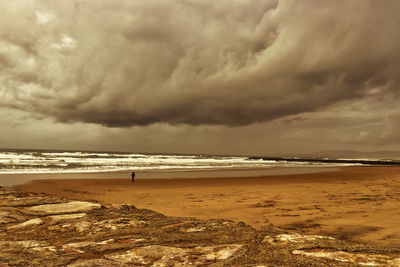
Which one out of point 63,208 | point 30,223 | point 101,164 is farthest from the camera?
point 101,164

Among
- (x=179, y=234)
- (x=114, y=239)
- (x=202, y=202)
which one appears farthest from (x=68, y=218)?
(x=202, y=202)

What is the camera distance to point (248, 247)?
14.3ft

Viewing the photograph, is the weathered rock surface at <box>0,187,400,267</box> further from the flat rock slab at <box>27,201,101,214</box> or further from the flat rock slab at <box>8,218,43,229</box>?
the flat rock slab at <box>27,201,101,214</box>

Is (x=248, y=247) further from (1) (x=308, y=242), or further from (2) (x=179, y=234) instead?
(2) (x=179, y=234)

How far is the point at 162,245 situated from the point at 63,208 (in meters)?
5.20

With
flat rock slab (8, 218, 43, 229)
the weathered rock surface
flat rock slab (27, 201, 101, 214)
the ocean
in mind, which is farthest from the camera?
the ocean

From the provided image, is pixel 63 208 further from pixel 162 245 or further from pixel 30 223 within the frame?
pixel 162 245

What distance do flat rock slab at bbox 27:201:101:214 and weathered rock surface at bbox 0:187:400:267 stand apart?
1000mm

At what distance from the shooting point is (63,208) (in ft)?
26.3

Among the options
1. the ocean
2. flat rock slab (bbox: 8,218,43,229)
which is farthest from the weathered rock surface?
the ocean

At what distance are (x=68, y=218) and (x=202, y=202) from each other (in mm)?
6024

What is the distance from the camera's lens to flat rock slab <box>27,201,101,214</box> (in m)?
7.67

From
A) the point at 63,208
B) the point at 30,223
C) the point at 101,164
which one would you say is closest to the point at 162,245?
the point at 30,223

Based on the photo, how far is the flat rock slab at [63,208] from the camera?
25.2 feet
